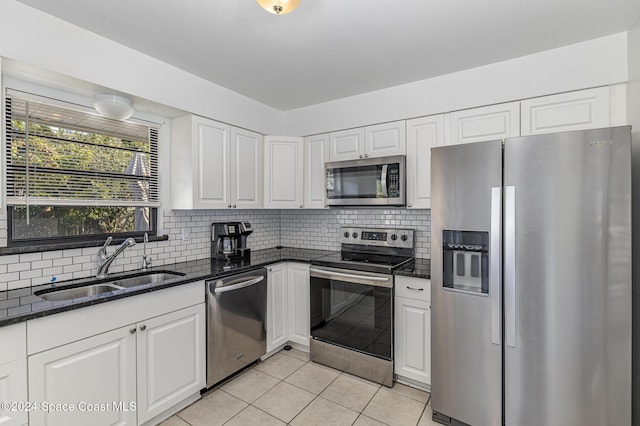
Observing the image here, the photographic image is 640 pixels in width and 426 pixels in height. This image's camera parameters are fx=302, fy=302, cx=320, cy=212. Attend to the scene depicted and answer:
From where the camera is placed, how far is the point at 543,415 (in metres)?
1.69

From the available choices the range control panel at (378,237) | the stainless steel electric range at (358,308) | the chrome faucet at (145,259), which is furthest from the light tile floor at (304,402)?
the range control panel at (378,237)

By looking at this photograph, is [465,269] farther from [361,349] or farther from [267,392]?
[267,392]

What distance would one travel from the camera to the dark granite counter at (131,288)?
144 centimetres

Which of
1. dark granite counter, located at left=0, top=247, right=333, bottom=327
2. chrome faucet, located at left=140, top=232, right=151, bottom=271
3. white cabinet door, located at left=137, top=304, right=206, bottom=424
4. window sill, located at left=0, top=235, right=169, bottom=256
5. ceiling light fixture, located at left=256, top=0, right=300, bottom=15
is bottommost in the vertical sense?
white cabinet door, located at left=137, top=304, right=206, bottom=424

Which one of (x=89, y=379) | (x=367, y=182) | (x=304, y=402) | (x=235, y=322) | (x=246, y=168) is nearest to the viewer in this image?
(x=89, y=379)

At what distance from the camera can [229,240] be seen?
294 centimetres

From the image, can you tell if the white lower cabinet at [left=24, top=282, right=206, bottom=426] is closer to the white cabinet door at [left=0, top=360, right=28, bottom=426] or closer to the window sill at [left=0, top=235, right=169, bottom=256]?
the white cabinet door at [left=0, top=360, right=28, bottom=426]

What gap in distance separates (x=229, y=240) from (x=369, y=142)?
64.9 inches

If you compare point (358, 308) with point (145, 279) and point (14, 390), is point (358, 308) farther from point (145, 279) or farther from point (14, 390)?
point (14, 390)

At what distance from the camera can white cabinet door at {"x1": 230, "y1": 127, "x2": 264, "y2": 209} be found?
287 centimetres

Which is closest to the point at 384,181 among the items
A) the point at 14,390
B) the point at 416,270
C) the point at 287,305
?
the point at 416,270

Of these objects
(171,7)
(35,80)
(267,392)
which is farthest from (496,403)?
(35,80)

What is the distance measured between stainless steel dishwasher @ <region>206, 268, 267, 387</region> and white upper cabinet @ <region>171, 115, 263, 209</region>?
2.39ft

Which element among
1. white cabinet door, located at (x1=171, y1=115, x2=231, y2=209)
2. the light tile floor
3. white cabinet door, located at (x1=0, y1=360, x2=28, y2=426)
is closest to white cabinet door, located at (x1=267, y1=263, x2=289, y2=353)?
the light tile floor
